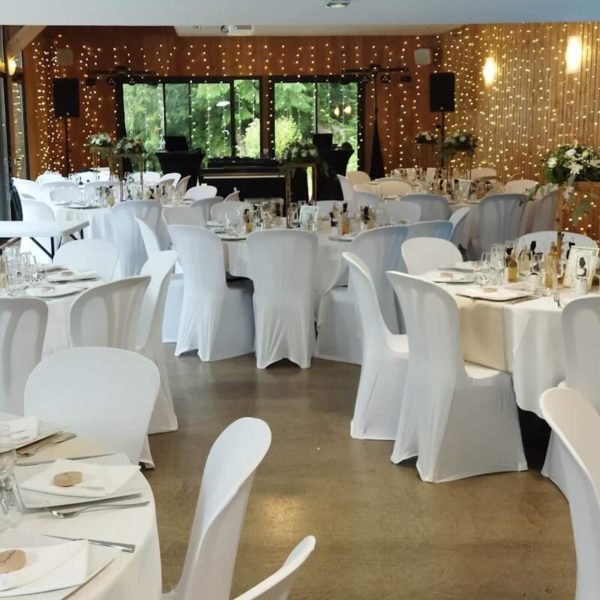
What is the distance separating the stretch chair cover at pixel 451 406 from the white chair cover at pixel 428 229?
95.3 inches

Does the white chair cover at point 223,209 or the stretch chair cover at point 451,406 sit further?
the white chair cover at point 223,209

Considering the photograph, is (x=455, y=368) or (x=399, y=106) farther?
(x=399, y=106)

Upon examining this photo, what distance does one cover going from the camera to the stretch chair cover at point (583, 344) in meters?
4.10

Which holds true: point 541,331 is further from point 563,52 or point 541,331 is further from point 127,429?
point 563,52

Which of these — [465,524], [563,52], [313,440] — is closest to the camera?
[465,524]

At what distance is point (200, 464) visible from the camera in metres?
4.92

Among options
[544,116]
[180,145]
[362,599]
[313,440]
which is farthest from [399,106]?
[362,599]

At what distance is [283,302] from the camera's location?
691 centimetres

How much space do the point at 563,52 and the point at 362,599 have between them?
10540mm

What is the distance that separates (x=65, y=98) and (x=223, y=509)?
15.6 m

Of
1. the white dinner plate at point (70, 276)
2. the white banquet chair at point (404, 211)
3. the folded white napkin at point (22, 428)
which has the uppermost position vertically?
the white banquet chair at point (404, 211)

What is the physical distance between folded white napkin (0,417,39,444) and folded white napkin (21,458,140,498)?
25 centimetres

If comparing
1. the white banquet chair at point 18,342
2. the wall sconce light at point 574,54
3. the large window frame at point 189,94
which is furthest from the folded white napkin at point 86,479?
the large window frame at point 189,94

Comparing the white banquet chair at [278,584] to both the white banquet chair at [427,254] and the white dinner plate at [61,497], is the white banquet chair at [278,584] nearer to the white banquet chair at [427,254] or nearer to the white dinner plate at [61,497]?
the white dinner plate at [61,497]
